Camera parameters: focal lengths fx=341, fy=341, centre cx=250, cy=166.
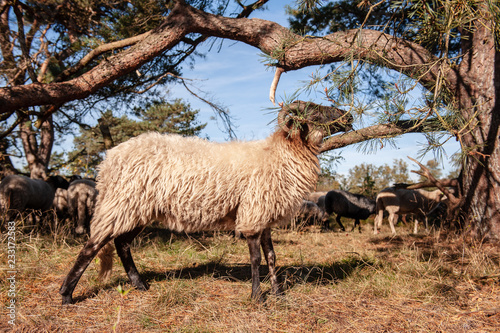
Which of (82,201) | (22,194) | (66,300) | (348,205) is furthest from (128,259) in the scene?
(348,205)

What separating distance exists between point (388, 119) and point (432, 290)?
2229 mm

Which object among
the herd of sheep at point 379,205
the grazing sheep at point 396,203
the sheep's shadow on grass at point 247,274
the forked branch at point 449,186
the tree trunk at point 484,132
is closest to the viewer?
the sheep's shadow on grass at point 247,274

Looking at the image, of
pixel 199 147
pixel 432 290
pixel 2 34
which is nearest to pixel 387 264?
pixel 432 290

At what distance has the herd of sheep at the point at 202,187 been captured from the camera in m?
3.65

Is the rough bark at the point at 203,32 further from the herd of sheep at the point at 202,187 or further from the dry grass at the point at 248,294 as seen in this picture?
the dry grass at the point at 248,294

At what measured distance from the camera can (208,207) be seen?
3795 mm

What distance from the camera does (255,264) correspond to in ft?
12.2

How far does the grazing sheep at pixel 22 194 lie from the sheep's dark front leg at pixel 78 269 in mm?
4295

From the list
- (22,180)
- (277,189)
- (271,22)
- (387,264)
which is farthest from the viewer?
(22,180)

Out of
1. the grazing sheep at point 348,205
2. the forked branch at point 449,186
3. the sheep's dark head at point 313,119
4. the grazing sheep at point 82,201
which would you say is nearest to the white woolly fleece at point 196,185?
the sheep's dark head at point 313,119

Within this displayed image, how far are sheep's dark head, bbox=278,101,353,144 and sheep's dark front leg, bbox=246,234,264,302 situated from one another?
1.24m

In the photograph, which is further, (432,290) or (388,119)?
(432,290)

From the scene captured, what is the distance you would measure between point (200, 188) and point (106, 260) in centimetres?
142

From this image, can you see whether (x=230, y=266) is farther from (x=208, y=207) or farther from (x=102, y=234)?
(x=102, y=234)
